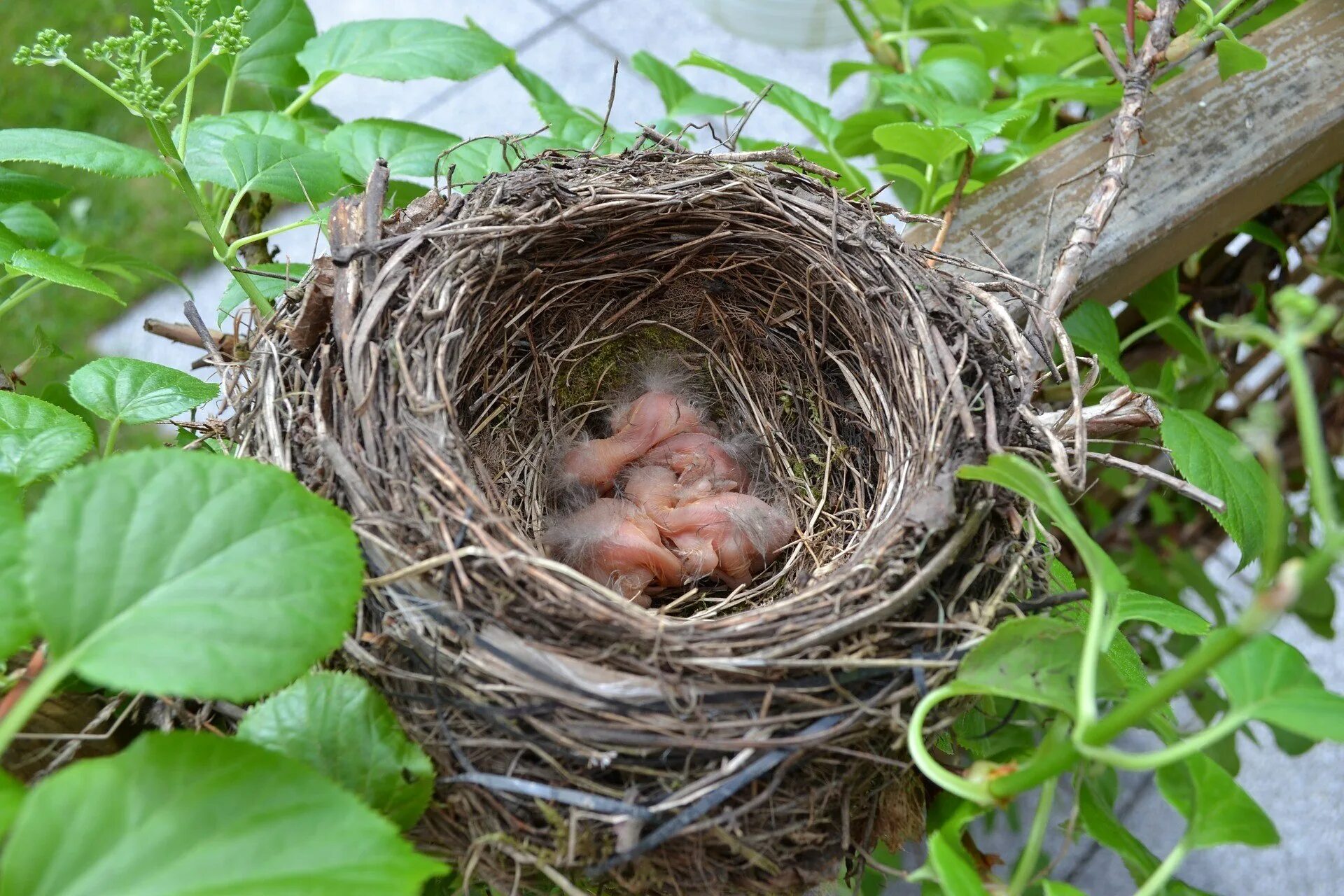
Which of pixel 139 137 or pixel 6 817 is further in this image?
pixel 139 137

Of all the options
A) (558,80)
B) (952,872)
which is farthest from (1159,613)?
(558,80)

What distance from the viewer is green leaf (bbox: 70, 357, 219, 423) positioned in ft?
2.75

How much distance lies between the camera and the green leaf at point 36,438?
718mm

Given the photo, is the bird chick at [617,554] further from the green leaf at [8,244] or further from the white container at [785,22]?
the white container at [785,22]

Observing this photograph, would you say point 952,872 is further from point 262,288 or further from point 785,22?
point 785,22

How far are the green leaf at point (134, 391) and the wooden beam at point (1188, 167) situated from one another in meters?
0.71

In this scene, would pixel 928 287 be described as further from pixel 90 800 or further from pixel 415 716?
pixel 90 800

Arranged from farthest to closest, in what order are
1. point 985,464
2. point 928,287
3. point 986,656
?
point 928,287 → point 985,464 → point 986,656

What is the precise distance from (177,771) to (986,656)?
467 mm

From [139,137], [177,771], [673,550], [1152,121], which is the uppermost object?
[1152,121]

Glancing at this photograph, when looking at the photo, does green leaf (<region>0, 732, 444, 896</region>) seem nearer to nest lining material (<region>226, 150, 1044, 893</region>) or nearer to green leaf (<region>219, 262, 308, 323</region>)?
nest lining material (<region>226, 150, 1044, 893</region>)

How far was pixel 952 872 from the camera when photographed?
0.57m

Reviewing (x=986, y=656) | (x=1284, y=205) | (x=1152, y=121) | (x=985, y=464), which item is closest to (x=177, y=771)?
(x=986, y=656)

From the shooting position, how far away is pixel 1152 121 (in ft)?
3.52
